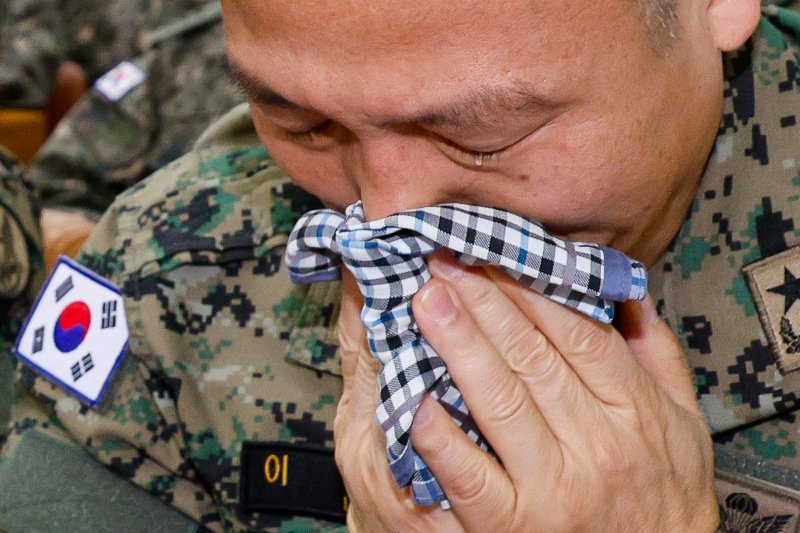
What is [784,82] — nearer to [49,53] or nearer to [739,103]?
[739,103]

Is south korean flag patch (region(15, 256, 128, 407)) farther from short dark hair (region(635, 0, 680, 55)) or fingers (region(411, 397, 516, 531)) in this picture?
short dark hair (region(635, 0, 680, 55))

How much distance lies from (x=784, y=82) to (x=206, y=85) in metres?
2.08

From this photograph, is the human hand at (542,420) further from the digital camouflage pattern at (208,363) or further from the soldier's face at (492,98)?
the digital camouflage pattern at (208,363)

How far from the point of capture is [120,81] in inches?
120

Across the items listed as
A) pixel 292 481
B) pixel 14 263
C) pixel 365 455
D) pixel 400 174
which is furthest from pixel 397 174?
pixel 14 263

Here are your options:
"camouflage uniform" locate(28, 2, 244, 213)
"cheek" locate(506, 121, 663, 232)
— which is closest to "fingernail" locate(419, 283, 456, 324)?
"cheek" locate(506, 121, 663, 232)

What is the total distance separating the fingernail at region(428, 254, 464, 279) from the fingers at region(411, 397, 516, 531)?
118 mm

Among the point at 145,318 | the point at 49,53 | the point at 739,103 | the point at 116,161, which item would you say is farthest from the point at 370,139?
the point at 49,53

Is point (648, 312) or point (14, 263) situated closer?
point (648, 312)

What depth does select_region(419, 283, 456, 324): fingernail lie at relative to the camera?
944 millimetres

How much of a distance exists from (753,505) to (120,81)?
2.37 m

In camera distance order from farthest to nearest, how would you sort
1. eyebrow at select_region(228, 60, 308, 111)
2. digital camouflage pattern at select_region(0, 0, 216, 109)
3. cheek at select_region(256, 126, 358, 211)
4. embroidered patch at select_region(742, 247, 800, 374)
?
1. digital camouflage pattern at select_region(0, 0, 216, 109)
2. embroidered patch at select_region(742, 247, 800, 374)
3. cheek at select_region(256, 126, 358, 211)
4. eyebrow at select_region(228, 60, 308, 111)

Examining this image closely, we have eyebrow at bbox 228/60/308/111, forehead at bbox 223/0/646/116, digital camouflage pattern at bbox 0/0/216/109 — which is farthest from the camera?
digital camouflage pattern at bbox 0/0/216/109

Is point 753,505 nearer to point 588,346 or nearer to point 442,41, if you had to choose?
point 588,346
